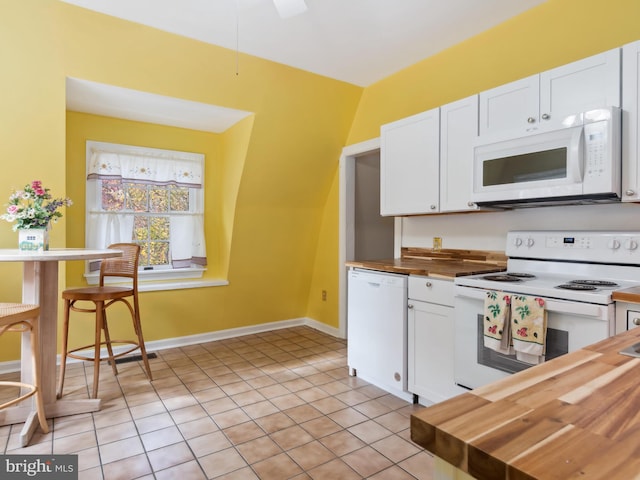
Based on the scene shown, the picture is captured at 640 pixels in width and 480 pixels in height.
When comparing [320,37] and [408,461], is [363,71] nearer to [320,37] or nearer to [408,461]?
[320,37]

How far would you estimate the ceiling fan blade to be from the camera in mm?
2078

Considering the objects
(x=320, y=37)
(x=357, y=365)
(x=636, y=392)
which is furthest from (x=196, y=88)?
(x=636, y=392)

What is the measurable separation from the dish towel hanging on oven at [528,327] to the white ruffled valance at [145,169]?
11.1ft

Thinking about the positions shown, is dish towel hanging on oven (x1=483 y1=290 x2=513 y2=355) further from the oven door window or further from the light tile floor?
the light tile floor

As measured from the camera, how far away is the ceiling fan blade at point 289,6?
2078 millimetres

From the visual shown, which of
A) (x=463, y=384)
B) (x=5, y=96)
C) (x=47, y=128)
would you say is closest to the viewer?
(x=463, y=384)

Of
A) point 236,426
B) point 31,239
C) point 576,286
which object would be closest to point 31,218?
point 31,239

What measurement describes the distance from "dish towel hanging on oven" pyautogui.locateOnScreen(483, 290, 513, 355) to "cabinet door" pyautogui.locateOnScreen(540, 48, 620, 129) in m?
0.96

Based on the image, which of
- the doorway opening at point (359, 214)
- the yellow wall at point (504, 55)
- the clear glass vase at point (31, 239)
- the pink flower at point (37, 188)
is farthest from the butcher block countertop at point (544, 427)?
the doorway opening at point (359, 214)

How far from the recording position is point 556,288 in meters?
1.80

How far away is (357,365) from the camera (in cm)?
301

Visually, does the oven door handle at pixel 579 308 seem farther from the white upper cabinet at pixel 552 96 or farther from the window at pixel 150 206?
the window at pixel 150 206

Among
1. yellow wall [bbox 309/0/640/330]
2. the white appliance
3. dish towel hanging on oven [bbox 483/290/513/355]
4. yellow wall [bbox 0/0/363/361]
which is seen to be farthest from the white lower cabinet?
yellow wall [bbox 0/0/363/361]

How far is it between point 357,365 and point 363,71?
2.53m
